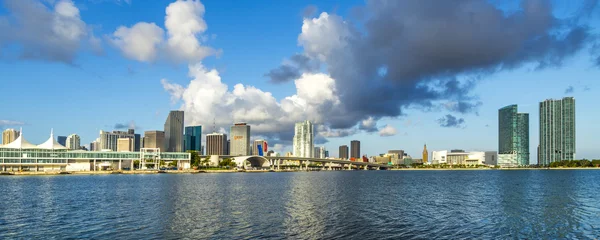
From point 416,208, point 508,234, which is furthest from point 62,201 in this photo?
point 508,234

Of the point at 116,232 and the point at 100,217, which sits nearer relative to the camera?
the point at 116,232

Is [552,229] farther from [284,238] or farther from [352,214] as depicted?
[284,238]

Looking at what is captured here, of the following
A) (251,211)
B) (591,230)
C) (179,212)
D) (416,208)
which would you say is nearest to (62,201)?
(179,212)

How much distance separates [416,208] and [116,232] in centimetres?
4218

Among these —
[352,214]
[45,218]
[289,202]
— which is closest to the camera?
[45,218]

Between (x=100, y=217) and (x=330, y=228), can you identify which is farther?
(x=100, y=217)

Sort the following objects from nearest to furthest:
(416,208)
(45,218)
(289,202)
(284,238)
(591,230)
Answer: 1. (284,238)
2. (591,230)
3. (45,218)
4. (416,208)
5. (289,202)

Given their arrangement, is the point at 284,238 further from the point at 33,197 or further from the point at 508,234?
the point at 33,197

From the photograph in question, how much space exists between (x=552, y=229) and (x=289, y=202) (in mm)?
40517

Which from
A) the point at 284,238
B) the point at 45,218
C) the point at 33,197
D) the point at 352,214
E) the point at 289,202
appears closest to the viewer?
the point at 284,238

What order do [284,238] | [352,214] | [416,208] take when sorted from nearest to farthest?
[284,238] < [352,214] < [416,208]

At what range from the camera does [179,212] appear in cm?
6397

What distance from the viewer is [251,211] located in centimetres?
6419

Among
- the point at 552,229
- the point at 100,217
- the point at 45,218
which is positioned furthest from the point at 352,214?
the point at 45,218
